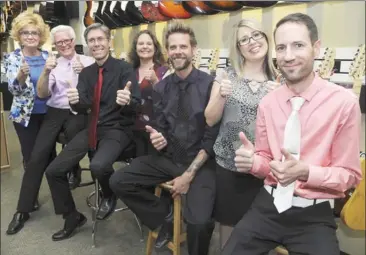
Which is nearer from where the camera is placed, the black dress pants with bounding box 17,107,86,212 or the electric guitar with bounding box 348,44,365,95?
the electric guitar with bounding box 348,44,365,95

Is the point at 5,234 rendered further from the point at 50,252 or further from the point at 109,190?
the point at 109,190

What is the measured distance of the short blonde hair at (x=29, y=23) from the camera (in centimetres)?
140

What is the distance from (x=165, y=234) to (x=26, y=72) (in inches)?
34.8

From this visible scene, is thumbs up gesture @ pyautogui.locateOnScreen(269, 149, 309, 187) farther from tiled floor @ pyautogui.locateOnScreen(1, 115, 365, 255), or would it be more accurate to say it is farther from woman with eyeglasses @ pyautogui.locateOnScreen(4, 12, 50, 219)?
woman with eyeglasses @ pyautogui.locateOnScreen(4, 12, 50, 219)

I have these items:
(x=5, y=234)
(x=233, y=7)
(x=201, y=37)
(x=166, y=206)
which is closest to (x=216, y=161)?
(x=166, y=206)

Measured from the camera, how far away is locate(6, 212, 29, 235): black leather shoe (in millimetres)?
1403

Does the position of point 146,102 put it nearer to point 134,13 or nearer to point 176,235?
point 134,13

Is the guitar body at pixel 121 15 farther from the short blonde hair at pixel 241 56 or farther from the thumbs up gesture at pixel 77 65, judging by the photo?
the short blonde hair at pixel 241 56

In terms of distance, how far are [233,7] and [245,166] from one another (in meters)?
0.66

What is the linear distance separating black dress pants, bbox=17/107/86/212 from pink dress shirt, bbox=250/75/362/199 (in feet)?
2.78

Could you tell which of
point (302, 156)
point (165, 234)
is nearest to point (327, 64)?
point (302, 156)

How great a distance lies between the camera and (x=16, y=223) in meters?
1.42

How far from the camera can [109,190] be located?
172 cm

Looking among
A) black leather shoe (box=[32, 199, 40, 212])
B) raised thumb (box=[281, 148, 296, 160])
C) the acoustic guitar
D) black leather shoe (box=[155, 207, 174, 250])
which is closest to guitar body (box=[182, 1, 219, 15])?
raised thumb (box=[281, 148, 296, 160])
